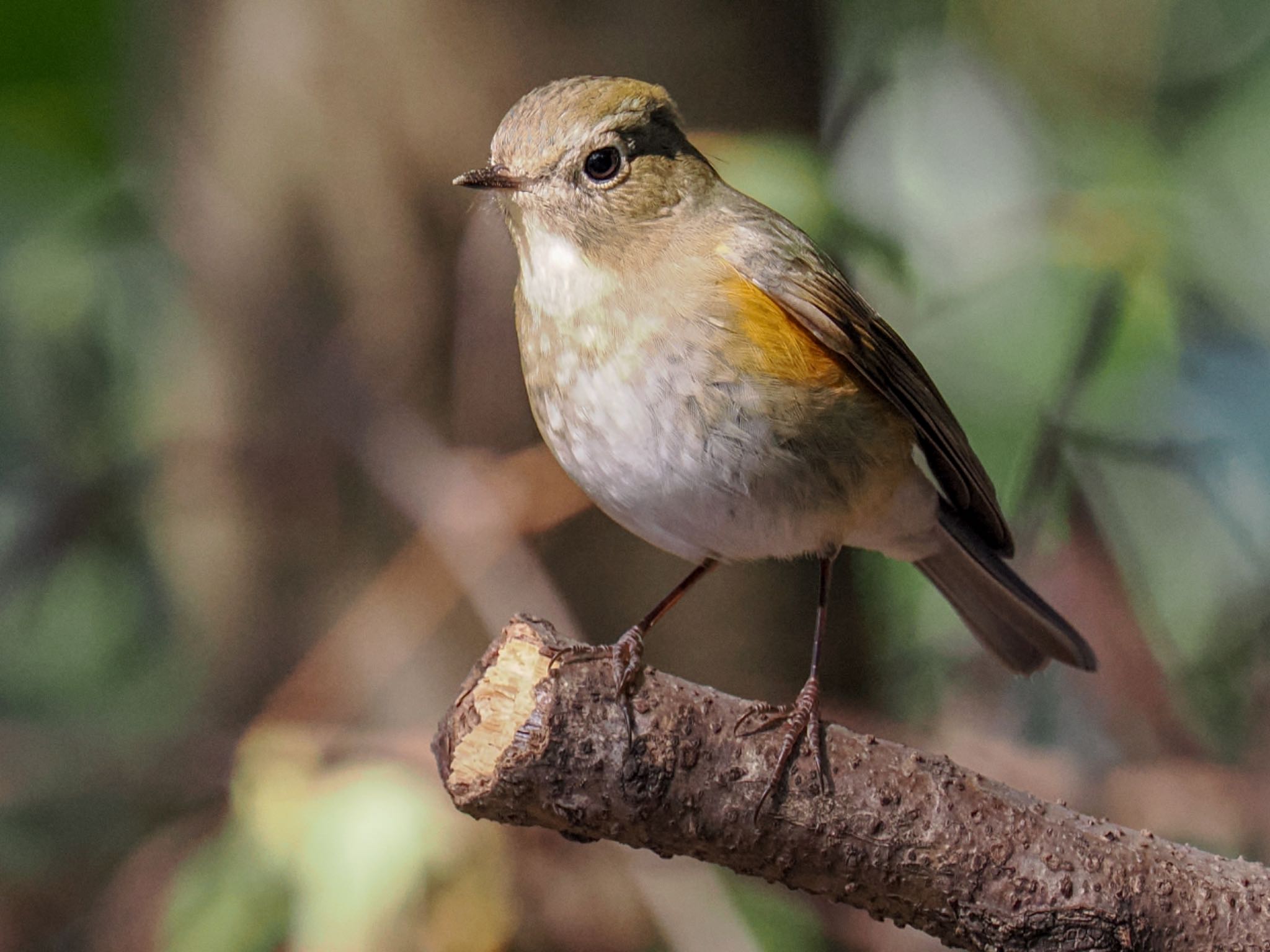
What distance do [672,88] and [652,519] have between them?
4.57ft

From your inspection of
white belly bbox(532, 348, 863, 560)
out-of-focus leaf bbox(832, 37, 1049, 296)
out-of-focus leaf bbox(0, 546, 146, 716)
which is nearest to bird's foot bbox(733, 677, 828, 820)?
white belly bbox(532, 348, 863, 560)

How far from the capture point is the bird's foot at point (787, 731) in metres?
1.48

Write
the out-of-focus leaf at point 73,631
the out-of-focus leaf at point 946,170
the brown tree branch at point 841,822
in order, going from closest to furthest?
1. the brown tree branch at point 841,822
2. the out-of-focus leaf at point 946,170
3. the out-of-focus leaf at point 73,631

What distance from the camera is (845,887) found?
60.0 inches

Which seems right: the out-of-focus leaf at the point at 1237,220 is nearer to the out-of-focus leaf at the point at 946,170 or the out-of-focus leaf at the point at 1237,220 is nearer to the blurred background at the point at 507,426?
the blurred background at the point at 507,426

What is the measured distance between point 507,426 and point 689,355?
47.9 inches

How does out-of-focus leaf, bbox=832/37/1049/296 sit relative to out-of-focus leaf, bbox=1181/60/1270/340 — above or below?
above

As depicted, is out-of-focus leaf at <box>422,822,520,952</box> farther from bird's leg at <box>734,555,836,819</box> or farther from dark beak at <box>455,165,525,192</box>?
dark beak at <box>455,165,525,192</box>

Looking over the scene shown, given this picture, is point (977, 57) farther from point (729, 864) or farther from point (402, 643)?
point (729, 864)

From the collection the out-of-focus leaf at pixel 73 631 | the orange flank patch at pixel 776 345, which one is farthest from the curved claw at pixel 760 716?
the out-of-focus leaf at pixel 73 631

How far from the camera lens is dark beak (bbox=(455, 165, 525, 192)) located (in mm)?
1785

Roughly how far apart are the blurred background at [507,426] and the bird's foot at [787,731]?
3.15 feet

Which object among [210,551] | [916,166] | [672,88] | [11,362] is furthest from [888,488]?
[11,362]

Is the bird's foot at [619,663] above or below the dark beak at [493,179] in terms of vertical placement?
below
